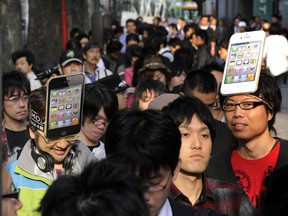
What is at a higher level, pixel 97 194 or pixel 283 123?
pixel 97 194

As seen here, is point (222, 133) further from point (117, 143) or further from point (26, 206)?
point (117, 143)

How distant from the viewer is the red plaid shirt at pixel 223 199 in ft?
14.5

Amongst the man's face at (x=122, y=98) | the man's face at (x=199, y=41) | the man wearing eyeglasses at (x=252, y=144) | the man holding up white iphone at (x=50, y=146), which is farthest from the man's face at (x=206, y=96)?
the man's face at (x=199, y=41)

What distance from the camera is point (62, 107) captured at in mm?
5332

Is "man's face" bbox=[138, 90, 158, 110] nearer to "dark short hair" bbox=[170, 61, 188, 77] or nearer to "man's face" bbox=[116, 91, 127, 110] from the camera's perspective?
"man's face" bbox=[116, 91, 127, 110]

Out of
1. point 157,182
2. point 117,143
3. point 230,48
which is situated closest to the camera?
point 157,182

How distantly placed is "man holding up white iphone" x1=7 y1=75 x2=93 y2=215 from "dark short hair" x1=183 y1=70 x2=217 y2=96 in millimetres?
2517

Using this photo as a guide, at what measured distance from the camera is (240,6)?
4297cm

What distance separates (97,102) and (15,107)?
95 centimetres

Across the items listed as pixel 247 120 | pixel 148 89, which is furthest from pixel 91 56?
pixel 247 120

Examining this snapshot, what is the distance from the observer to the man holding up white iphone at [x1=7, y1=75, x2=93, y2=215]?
5207 millimetres

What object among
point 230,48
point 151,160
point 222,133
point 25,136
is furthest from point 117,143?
point 25,136

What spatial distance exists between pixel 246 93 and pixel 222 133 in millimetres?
1038

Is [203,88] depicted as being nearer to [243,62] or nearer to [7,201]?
[243,62]
